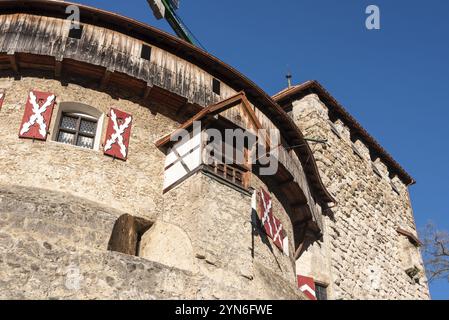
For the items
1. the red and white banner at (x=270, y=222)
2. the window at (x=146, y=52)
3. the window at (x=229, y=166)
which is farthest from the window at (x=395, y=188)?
the window at (x=146, y=52)

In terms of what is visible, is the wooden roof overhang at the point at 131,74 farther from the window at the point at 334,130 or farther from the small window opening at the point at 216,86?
the window at the point at 334,130

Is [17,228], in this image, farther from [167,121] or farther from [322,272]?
[322,272]

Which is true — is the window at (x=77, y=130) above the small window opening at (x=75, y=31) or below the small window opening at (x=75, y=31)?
below

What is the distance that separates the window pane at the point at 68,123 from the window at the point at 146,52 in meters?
2.23

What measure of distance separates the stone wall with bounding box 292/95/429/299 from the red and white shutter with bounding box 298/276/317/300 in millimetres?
388

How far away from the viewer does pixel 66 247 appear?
9148mm

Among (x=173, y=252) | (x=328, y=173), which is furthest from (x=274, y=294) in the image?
(x=328, y=173)

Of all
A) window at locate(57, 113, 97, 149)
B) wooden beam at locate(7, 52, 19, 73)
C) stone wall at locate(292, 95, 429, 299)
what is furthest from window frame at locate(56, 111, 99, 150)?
stone wall at locate(292, 95, 429, 299)

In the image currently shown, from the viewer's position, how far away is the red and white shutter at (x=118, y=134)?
1140 cm

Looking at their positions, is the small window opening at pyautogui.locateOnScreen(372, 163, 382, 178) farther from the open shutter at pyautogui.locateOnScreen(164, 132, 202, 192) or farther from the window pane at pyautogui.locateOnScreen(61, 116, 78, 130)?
the window pane at pyautogui.locateOnScreen(61, 116, 78, 130)

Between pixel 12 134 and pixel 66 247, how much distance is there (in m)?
3.09

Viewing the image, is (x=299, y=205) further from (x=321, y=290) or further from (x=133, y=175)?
(x=133, y=175)

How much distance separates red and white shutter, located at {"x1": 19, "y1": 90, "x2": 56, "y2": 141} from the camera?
11.0 meters

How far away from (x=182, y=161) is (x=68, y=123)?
2524 millimetres
